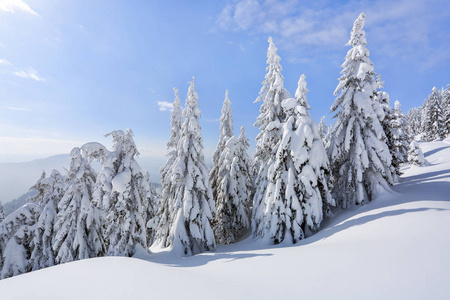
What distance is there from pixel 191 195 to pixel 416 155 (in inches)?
1160

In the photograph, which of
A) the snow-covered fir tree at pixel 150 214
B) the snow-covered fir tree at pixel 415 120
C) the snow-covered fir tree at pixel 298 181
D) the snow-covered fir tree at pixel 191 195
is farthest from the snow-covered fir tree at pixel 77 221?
the snow-covered fir tree at pixel 415 120

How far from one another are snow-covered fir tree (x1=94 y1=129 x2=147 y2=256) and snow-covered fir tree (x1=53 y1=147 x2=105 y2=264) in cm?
88

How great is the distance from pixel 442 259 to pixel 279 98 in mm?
14147

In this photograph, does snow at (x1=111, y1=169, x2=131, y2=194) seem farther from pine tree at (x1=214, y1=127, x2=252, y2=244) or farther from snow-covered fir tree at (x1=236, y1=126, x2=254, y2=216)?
snow-covered fir tree at (x1=236, y1=126, x2=254, y2=216)

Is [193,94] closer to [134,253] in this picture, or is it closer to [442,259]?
[134,253]

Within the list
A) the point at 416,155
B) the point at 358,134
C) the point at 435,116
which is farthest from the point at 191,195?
the point at 435,116

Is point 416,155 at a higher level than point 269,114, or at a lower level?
lower

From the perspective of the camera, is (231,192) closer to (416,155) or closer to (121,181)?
(121,181)

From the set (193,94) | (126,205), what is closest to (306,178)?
(193,94)

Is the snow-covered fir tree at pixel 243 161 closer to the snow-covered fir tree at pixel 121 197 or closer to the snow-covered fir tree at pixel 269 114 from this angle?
the snow-covered fir tree at pixel 269 114

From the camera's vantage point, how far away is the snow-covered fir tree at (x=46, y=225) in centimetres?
1484

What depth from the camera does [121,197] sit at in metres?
14.1

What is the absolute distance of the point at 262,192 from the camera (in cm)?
1655

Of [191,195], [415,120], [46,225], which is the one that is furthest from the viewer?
[415,120]
